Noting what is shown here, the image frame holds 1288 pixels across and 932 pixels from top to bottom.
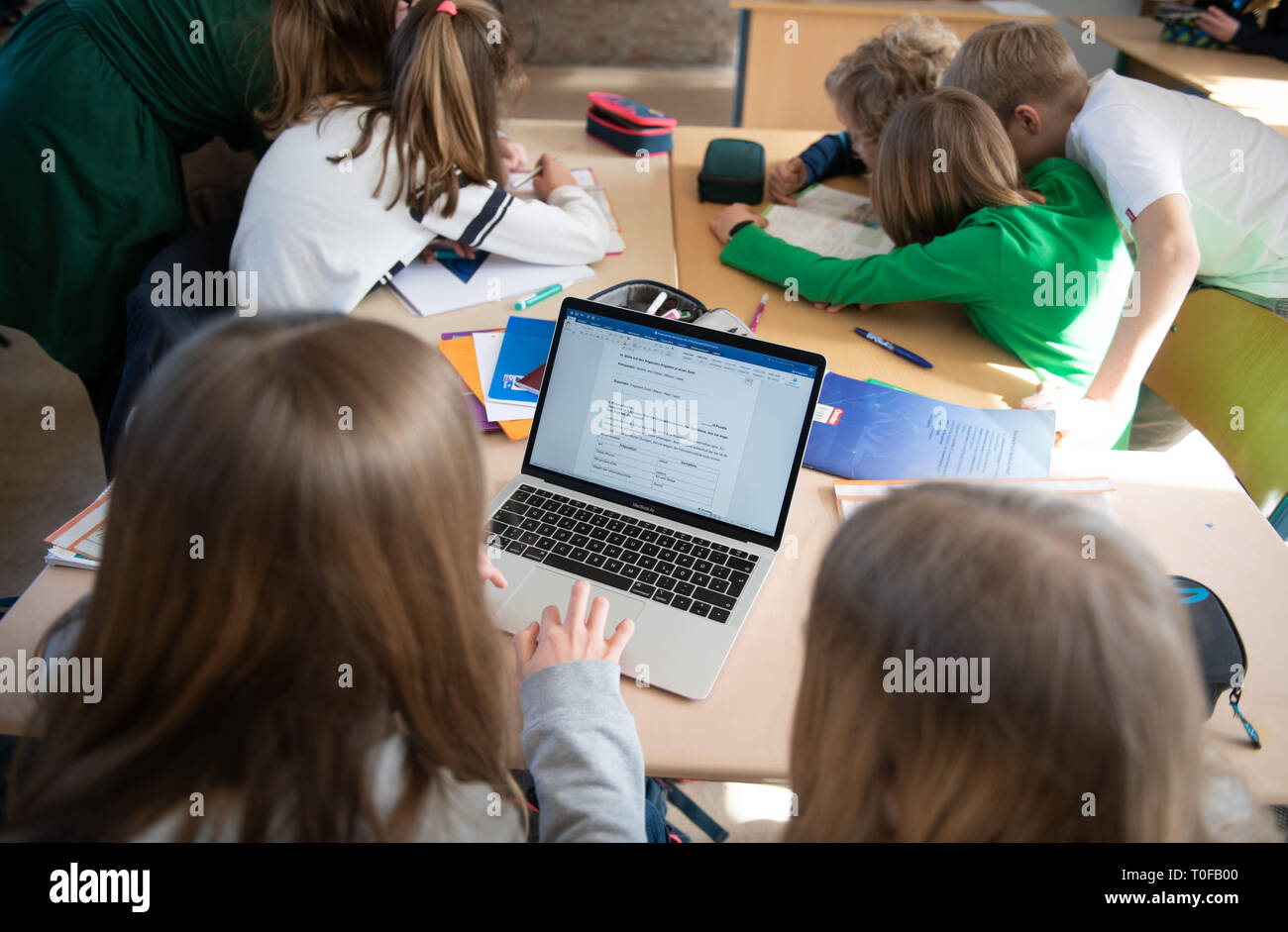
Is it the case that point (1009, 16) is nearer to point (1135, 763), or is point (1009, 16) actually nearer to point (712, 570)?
point (712, 570)

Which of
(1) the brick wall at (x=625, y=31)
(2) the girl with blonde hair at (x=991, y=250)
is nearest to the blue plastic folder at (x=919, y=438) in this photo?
(2) the girl with blonde hair at (x=991, y=250)

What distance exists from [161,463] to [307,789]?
25 cm

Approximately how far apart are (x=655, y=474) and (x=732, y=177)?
1050mm

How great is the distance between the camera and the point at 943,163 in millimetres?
1431

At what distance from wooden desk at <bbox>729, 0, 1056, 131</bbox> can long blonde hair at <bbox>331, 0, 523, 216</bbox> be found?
6.45 feet

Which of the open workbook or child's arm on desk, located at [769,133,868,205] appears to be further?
child's arm on desk, located at [769,133,868,205]

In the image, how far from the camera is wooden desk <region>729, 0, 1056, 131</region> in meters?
3.08

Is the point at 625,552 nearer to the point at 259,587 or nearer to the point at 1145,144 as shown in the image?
the point at 259,587

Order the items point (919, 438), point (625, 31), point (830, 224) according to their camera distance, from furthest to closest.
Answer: point (625, 31)
point (830, 224)
point (919, 438)

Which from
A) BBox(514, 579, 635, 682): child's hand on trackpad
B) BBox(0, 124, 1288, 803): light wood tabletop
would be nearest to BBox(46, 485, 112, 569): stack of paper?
BBox(0, 124, 1288, 803): light wood tabletop

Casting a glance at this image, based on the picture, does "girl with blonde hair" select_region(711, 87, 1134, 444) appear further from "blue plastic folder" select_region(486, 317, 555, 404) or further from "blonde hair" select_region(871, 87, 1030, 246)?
"blue plastic folder" select_region(486, 317, 555, 404)

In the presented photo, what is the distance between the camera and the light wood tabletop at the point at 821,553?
2.65ft

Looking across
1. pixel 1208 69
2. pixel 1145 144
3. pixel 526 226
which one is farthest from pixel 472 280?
pixel 1208 69

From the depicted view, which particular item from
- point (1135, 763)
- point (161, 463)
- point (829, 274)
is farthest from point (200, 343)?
point (829, 274)
